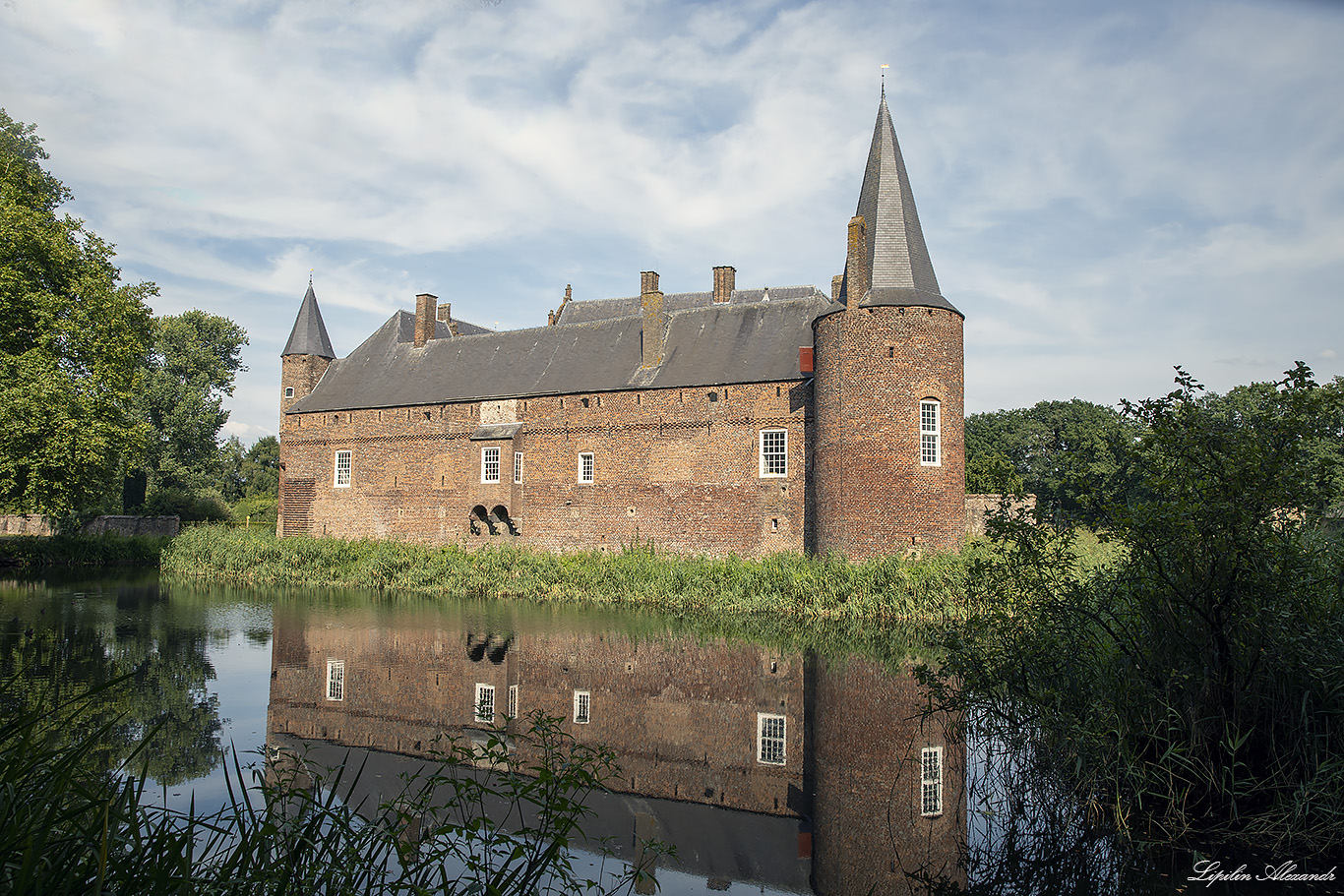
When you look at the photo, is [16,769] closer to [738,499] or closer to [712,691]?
[712,691]

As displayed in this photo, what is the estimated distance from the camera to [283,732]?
716cm

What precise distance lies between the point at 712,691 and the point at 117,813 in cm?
675

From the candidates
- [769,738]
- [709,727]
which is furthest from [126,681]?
[769,738]

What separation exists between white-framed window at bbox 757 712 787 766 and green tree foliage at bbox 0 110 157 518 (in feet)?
46.9

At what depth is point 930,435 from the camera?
1574 centimetres

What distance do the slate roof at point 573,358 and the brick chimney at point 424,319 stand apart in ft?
1.01

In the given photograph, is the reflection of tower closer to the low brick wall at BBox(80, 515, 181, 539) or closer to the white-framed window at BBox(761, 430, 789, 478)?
the white-framed window at BBox(761, 430, 789, 478)

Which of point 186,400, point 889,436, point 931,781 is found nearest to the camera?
point 931,781

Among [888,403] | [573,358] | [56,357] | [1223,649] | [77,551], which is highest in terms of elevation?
[573,358]

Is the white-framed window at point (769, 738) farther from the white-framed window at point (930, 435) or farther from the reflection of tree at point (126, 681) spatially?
the white-framed window at point (930, 435)

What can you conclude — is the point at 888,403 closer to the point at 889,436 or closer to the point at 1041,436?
the point at 889,436

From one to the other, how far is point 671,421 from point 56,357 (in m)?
12.2

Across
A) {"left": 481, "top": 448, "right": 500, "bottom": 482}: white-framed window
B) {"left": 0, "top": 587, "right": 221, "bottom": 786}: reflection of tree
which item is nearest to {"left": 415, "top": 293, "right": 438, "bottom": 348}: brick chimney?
{"left": 481, "top": 448, "right": 500, "bottom": 482}: white-framed window

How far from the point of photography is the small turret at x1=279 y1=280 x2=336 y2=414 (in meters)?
25.0
